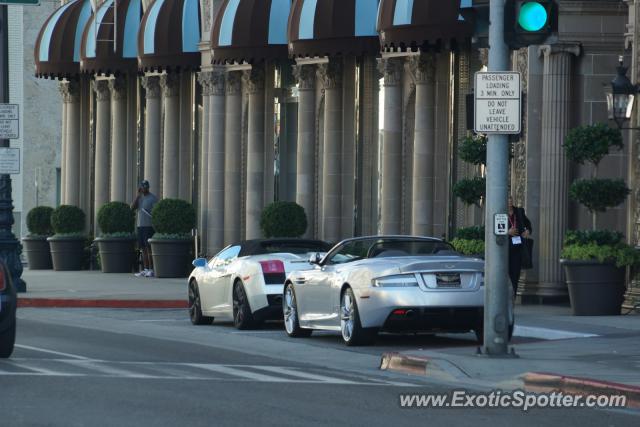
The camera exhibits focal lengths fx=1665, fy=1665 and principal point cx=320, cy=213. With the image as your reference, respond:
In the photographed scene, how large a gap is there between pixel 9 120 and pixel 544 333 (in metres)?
13.4

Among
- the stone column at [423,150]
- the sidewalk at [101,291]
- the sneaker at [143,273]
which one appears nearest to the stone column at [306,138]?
the sidewalk at [101,291]

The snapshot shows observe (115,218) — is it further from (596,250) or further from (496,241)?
(496,241)

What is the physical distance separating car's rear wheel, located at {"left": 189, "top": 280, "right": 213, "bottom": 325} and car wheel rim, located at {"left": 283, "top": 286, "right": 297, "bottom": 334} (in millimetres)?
3085

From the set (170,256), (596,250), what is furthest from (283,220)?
(596,250)

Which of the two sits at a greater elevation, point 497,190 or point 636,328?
point 497,190

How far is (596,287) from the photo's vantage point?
73.8ft

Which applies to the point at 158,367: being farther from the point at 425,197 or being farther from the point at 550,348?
the point at 425,197

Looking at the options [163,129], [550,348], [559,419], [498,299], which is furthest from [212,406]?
[163,129]

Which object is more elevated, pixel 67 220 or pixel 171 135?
pixel 171 135

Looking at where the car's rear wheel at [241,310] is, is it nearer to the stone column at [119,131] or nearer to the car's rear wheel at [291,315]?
the car's rear wheel at [291,315]

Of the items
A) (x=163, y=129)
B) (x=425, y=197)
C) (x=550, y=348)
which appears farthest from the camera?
(x=163, y=129)

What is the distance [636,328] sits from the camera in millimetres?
19875

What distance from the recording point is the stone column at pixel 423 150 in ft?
101

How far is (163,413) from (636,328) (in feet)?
30.8
